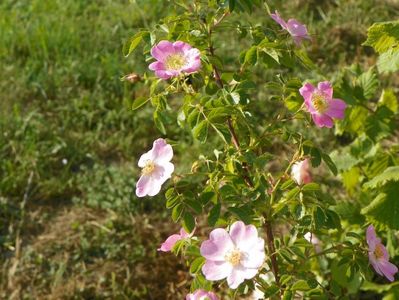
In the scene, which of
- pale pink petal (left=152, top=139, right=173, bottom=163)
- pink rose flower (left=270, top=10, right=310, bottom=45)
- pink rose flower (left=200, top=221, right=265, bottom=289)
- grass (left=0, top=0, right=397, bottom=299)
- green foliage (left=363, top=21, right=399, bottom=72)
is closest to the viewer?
pink rose flower (left=200, top=221, right=265, bottom=289)

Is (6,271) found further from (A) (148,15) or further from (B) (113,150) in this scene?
(A) (148,15)

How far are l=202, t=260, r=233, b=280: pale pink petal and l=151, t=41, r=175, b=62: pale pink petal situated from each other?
17.5 inches

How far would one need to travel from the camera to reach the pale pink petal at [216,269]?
1.62 m

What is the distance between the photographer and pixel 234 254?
64.1 inches

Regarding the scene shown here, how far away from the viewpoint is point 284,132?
5.82ft

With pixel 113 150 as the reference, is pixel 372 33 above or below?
above

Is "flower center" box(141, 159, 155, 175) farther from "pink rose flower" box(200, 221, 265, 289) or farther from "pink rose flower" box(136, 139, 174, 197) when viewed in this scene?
"pink rose flower" box(200, 221, 265, 289)

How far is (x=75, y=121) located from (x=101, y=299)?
3.26 feet

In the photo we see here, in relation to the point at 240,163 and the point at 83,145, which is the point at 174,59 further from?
the point at 83,145

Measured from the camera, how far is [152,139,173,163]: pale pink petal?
5.61ft

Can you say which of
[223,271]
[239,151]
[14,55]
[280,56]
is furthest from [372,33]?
[14,55]

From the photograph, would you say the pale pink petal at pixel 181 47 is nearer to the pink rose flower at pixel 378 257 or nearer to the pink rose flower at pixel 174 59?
the pink rose flower at pixel 174 59

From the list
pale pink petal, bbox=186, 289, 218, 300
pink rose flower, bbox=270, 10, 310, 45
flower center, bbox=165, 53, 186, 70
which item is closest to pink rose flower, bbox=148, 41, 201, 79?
flower center, bbox=165, 53, 186, 70

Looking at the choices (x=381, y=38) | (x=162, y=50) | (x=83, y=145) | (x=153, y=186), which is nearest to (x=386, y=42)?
(x=381, y=38)
